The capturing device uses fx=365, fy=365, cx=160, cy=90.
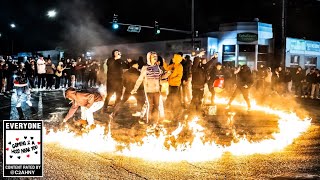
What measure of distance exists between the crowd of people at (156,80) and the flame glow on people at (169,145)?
1.78ft

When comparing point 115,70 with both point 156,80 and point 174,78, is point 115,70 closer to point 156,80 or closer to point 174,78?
point 174,78

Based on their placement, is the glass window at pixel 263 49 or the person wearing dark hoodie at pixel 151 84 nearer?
the person wearing dark hoodie at pixel 151 84

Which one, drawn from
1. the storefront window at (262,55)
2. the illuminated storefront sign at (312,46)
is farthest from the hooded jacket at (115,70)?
the illuminated storefront sign at (312,46)

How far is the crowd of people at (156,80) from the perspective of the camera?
860cm

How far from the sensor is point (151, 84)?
8.52 metres

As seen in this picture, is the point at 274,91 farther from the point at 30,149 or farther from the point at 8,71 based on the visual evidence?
the point at 30,149

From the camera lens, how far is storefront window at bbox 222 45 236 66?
39931 millimetres

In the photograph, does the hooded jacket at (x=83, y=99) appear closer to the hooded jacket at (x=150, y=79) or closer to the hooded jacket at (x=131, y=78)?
the hooded jacket at (x=150, y=79)

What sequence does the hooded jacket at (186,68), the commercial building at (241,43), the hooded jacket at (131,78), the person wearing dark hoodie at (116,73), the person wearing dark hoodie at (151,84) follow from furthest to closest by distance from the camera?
1. the commercial building at (241,43)
2. the hooded jacket at (186,68)
3. the person wearing dark hoodie at (116,73)
4. the hooded jacket at (131,78)
5. the person wearing dark hoodie at (151,84)

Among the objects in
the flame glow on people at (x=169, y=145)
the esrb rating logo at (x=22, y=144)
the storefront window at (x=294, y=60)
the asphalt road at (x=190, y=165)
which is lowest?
the asphalt road at (x=190, y=165)

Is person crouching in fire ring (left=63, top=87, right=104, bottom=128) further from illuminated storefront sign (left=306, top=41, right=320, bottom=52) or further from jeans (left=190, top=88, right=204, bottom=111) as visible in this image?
illuminated storefront sign (left=306, top=41, right=320, bottom=52)

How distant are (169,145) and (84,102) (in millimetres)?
2008

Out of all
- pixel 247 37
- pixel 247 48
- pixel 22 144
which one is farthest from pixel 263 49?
pixel 22 144

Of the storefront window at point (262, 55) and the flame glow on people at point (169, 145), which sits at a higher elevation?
the storefront window at point (262, 55)
